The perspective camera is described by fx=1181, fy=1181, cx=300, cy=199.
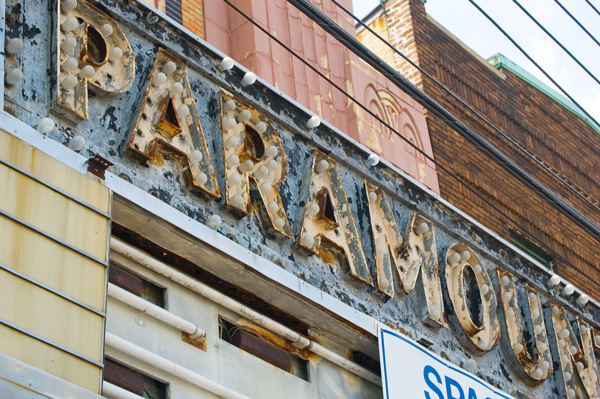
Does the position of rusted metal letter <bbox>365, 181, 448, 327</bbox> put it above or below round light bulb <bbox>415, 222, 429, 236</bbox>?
below

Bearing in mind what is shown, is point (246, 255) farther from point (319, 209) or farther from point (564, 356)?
point (564, 356)

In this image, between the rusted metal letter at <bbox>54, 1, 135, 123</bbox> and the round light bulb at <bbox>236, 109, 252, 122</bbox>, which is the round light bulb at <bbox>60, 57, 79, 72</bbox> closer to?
the rusted metal letter at <bbox>54, 1, 135, 123</bbox>

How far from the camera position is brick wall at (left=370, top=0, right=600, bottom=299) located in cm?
1584

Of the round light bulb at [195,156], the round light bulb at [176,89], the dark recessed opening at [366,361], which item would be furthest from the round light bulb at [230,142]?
the dark recessed opening at [366,361]

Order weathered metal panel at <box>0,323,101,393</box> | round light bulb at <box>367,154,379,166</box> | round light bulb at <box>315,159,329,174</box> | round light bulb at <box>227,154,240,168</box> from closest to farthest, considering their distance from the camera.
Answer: weathered metal panel at <box>0,323,101,393</box>
round light bulb at <box>227,154,240,168</box>
round light bulb at <box>315,159,329,174</box>
round light bulb at <box>367,154,379,166</box>

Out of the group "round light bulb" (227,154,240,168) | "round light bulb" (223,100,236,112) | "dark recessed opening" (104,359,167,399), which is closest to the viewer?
"dark recessed opening" (104,359,167,399)

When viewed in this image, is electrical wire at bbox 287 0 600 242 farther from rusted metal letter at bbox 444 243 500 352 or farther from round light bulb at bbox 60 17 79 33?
round light bulb at bbox 60 17 79 33

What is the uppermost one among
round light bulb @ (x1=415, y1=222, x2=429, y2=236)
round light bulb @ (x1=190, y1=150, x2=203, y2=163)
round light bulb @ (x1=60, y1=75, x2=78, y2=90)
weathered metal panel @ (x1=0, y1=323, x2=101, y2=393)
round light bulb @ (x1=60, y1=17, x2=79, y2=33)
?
round light bulb @ (x1=415, y1=222, x2=429, y2=236)

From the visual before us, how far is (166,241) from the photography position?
25.9ft

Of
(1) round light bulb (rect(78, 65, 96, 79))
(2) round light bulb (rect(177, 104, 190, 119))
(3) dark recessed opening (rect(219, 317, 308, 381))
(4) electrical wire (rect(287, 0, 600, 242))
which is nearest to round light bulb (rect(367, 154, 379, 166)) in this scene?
(4) electrical wire (rect(287, 0, 600, 242))

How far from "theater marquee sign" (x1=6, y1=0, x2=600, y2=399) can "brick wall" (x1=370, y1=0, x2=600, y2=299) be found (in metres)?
4.18

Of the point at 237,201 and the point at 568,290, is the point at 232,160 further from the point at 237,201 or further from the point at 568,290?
the point at 568,290

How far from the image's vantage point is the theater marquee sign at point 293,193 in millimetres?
7734

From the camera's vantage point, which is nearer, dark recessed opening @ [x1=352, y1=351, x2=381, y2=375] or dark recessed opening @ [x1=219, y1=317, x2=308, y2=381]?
dark recessed opening @ [x1=219, y1=317, x2=308, y2=381]
